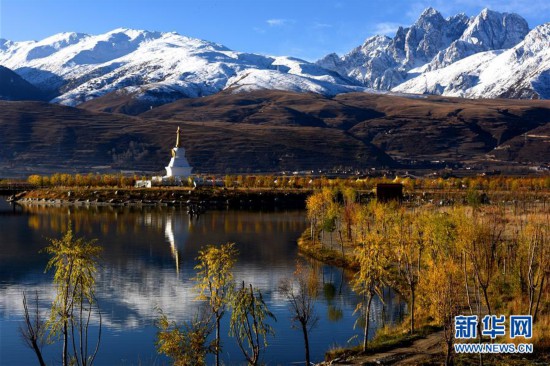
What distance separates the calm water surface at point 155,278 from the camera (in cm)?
3716

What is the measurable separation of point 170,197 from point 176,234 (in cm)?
5399

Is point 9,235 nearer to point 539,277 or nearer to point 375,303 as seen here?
point 375,303

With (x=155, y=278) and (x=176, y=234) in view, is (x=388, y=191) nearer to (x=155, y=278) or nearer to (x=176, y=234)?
(x=176, y=234)

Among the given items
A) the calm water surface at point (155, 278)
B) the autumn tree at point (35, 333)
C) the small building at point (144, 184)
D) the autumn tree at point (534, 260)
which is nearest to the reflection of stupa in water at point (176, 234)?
the calm water surface at point (155, 278)

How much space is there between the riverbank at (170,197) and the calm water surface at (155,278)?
89.5ft

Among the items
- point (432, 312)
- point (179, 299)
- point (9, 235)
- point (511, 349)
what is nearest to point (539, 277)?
point (432, 312)

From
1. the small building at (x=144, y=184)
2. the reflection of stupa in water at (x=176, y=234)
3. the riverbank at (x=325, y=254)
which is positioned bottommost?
the riverbank at (x=325, y=254)

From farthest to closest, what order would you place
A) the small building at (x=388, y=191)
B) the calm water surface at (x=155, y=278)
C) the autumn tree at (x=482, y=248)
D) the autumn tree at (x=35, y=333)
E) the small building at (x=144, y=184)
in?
1. the small building at (x=144, y=184)
2. the small building at (x=388, y=191)
3. the autumn tree at (x=482, y=248)
4. the calm water surface at (x=155, y=278)
5. the autumn tree at (x=35, y=333)

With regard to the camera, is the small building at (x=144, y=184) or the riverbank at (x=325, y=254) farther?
the small building at (x=144, y=184)

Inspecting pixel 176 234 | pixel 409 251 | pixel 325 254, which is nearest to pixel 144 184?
pixel 176 234

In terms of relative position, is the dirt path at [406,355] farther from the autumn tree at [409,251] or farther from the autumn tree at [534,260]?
the autumn tree at [534,260]

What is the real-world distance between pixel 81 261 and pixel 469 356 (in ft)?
54.9

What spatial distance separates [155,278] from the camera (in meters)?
55.4

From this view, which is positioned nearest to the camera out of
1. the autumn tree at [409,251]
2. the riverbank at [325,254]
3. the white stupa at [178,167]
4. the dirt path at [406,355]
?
the dirt path at [406,355]
